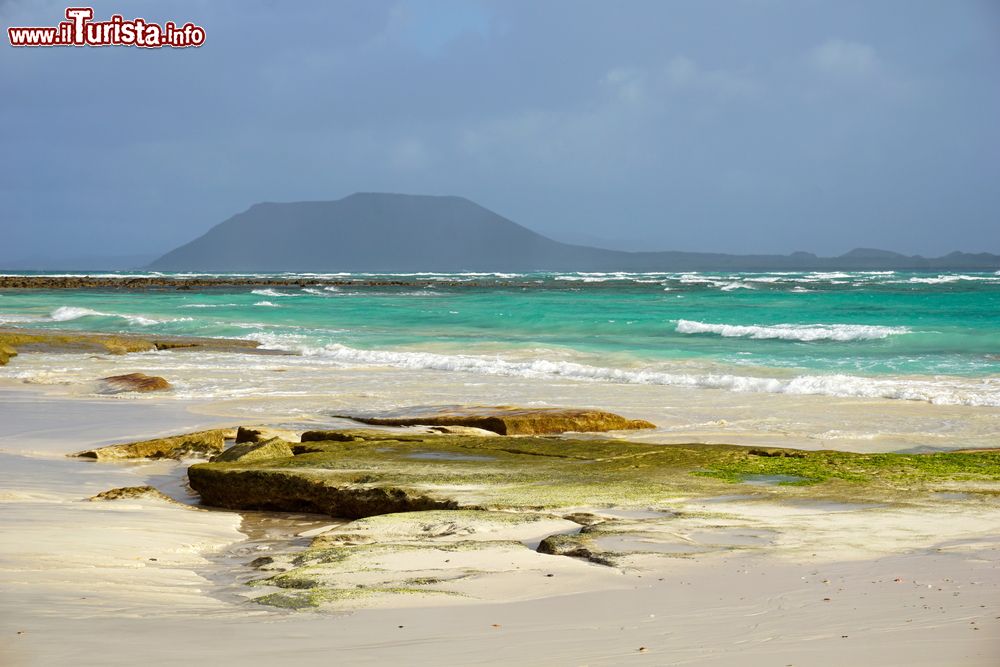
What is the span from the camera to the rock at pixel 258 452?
822 cm

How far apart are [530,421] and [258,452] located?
135 inches

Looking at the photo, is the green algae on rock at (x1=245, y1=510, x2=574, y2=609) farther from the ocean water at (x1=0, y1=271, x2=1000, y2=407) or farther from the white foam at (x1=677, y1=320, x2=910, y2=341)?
the white foam at (x1=677, y1=320, x2=910, y2=341)

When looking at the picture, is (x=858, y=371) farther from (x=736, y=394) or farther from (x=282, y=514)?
(x=282, y=514)

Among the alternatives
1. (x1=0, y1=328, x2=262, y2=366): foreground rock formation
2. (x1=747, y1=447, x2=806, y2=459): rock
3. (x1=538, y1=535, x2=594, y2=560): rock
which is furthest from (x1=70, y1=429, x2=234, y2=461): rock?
(x1=0, y1=328, x2=262, y2=366): foreground rock formation

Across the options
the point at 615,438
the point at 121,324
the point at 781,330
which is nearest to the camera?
the point at 615,438

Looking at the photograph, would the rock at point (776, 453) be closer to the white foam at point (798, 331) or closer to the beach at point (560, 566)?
the beach at point (560, 566)

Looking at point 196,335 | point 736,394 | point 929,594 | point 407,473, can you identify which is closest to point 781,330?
point 736,394

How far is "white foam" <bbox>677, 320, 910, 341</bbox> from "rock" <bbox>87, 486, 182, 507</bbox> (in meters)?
23.6

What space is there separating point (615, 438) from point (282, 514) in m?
4.25

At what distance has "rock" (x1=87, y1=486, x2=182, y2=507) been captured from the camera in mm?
7426

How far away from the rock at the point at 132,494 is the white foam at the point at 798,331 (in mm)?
23591

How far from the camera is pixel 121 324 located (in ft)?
113

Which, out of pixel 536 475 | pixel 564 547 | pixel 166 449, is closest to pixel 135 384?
pixel 166 449

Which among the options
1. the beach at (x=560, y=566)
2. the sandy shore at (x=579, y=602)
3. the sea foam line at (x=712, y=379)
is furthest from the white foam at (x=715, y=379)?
the sandy shore at (x=579, y=602)
